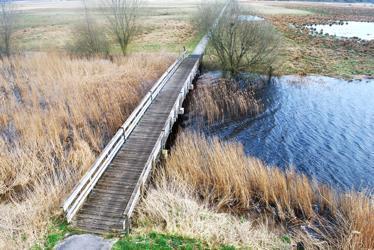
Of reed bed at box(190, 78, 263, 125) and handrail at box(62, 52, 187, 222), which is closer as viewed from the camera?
handrail at box(62, 52, 187, 222)

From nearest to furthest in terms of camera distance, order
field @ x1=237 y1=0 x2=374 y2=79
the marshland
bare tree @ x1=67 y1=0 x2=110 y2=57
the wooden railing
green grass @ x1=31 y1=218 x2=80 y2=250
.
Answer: green grass @ x1=31 y1=218 x2=80 y2=250 → the wooden railing → the marshland → field @ x1=237 y1=0 x2=374 y2=79 → bare tree @ x1=67 y1=0 x2=110 y2=57

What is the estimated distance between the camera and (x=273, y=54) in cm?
2486

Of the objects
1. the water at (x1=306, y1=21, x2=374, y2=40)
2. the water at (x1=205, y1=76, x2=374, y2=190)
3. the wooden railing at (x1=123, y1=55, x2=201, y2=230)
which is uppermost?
the water at (x1=306, y1=21, x2=374, y2=40)

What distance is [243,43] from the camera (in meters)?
23.9

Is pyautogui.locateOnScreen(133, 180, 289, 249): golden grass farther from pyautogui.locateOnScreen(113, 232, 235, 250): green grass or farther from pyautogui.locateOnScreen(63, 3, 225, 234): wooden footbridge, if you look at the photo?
pyautogui.locateOnScreen(63, 3, 225, 234): wooden footbridge

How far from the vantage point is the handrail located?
8758mm

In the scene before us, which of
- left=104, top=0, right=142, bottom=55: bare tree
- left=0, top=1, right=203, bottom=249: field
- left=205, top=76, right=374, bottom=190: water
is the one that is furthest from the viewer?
left=104, top=0, right=142, bottom=55: bare tree

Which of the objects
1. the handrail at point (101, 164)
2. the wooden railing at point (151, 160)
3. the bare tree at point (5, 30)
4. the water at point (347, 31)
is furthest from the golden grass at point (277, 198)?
the water at point (347, 31)

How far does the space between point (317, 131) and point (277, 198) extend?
813 centimetres

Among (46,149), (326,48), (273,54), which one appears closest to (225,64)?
(273,54)

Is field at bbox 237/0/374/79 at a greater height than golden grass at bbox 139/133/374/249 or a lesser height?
greater

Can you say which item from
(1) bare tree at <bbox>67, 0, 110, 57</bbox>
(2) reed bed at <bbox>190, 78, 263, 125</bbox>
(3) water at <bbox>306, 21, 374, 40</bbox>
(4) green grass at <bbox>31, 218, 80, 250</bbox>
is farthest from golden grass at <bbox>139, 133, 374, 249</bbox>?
(3) water at <bbox>306, 21, 374, 40</bbox>

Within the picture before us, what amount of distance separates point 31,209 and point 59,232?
1467 mm

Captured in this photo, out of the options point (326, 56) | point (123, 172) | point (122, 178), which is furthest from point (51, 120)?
point (326, 56)
